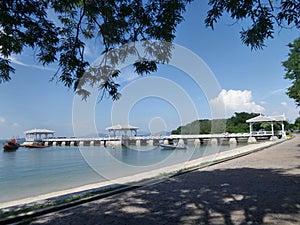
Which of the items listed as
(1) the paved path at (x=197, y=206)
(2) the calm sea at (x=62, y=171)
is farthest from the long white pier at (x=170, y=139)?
(1) the paved path at (x=197, y=206)

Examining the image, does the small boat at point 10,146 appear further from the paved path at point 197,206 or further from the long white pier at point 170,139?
the paved path at point 197,206

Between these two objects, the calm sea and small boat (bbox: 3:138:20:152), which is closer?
the calm sea

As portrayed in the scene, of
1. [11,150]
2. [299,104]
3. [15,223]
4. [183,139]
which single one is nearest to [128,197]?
[15,223]

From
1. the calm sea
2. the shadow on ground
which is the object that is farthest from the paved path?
the calm sea

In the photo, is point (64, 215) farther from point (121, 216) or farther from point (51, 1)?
point (51, 1)

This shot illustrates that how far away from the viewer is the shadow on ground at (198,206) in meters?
3.94

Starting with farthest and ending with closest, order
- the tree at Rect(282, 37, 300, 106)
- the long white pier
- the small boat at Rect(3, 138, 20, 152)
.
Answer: the small boat at Rect(3, 138, 20, 152)
the long white pier
the tree at Rect(282, 37, 300, 106)

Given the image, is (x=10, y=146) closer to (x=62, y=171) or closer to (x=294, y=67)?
(x=62, y=171)

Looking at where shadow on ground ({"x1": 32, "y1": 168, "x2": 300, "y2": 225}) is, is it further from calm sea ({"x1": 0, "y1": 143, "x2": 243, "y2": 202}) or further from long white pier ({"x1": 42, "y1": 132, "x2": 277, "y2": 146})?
long white pier ({"x1": 42, "y1": 132, "x2": 277, "y2": 146})

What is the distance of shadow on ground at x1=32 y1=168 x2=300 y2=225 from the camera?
12.9ft

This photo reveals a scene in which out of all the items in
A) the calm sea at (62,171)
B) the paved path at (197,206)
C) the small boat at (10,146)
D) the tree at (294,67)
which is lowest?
the calm sea at (62,171)

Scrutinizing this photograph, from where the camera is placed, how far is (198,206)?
467cm

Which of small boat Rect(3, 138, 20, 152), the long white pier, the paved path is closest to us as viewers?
the paved path

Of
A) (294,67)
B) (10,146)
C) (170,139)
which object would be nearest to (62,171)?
(294,67)
